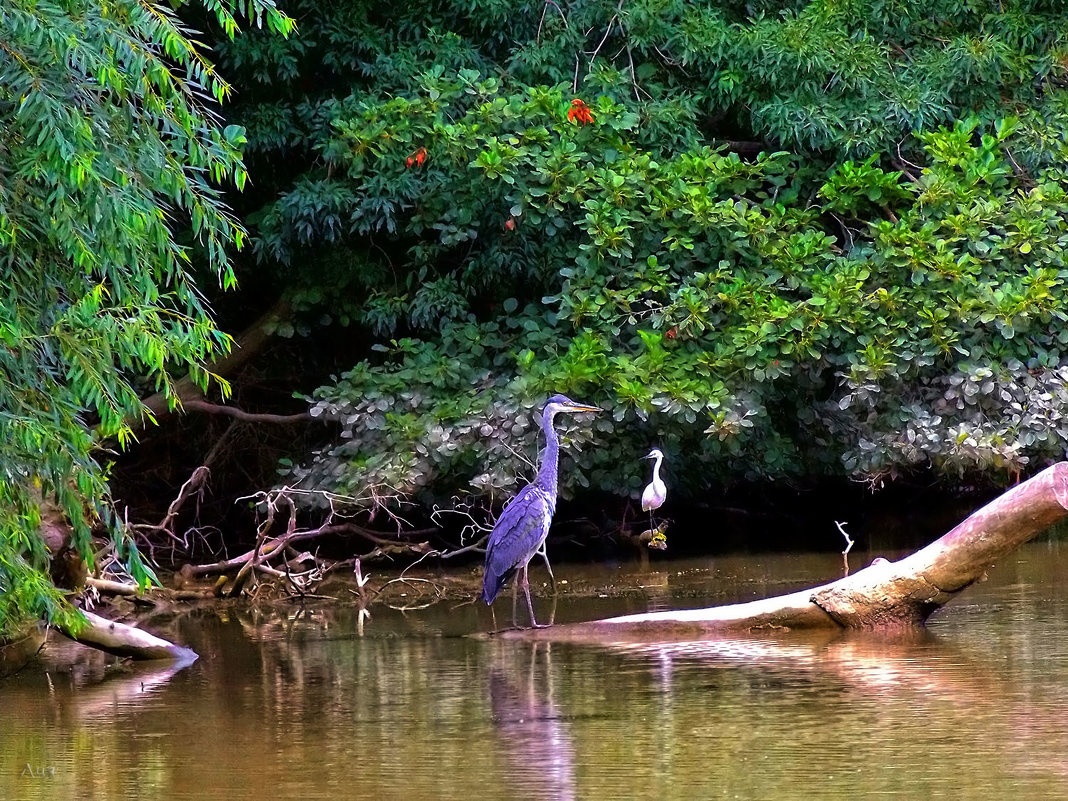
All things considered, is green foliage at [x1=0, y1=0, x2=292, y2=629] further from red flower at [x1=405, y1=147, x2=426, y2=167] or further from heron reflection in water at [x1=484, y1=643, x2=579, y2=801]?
red flower at [x1=405, y1=147, x2=426, y2=167]

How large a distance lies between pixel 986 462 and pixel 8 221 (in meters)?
7.13

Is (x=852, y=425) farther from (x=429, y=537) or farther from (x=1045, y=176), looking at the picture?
(x=429, y=537)

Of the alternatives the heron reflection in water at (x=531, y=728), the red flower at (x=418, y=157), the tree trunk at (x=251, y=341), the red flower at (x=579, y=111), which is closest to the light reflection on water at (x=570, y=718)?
the heron reflection in water at (x=531, y=728)

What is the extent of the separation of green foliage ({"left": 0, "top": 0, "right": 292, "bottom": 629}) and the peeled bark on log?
68.9 inches

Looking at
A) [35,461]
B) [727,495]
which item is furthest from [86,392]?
[727,495]

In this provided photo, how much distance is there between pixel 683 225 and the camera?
455 inches

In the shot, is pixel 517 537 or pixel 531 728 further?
pixel 517 537

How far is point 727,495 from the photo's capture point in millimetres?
14422

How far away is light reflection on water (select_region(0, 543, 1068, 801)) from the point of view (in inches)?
213

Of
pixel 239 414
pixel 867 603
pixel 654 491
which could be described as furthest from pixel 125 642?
pixel 654 491

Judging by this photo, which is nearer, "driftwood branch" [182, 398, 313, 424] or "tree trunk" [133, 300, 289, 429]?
"driftwood branch" [182, 398, 313, 424]

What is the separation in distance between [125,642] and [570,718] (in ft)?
10.3

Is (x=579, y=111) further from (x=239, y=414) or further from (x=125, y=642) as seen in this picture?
(x=125, y=642)

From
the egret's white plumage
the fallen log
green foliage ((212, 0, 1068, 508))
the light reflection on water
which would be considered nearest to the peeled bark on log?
the light reflection on water
